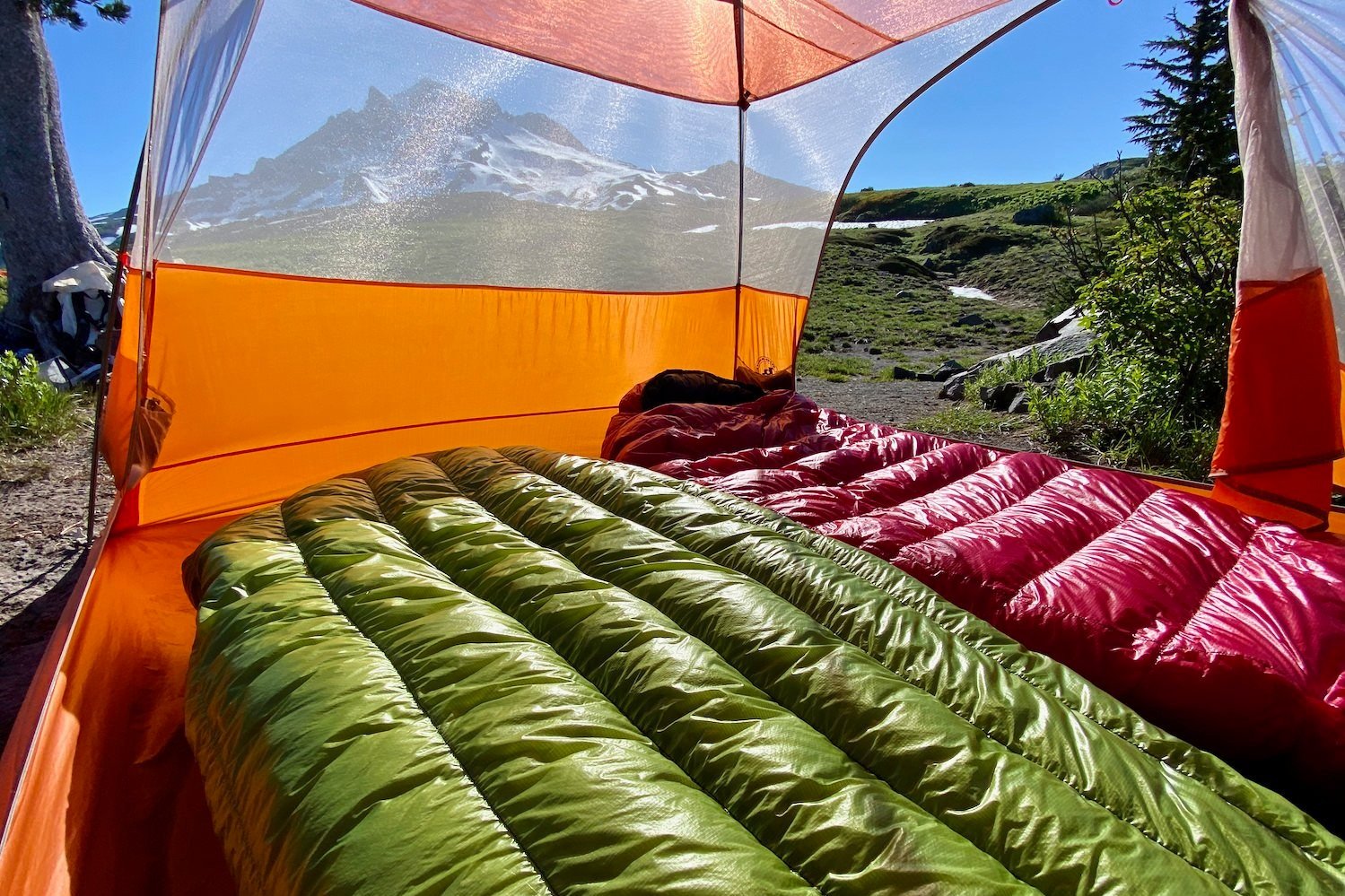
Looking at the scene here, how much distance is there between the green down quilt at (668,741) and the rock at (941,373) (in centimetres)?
799

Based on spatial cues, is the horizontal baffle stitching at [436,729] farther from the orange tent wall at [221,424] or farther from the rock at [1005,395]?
the rock at [1005,395]

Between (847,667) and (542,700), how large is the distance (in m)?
0.44

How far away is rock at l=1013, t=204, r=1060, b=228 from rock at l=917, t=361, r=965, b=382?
74.3 feet

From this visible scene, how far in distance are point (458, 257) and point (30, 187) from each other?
4442 mm

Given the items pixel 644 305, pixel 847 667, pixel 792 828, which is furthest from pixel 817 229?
pixel 792 828

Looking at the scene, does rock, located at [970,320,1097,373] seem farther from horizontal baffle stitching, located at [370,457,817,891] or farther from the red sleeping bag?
horizontal baffle stitching, located at [370,457,817,891]

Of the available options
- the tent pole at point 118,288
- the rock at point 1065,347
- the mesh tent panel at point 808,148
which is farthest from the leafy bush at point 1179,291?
the tent pole at point 118,288

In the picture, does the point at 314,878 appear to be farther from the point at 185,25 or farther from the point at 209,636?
the point at 185,25

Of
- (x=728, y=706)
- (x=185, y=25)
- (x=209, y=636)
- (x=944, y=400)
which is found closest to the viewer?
(x=728, y=706)

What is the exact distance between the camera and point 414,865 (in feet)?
2.81

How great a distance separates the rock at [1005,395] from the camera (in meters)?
6.16

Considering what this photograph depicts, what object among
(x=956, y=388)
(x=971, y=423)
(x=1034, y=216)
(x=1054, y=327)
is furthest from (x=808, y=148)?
(x=1034, y=216)

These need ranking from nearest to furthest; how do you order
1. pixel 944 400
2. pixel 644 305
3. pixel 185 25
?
pixel 185 25 < pixel 644 305 < pixel 944 400

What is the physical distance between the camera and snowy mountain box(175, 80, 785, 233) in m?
2.78
